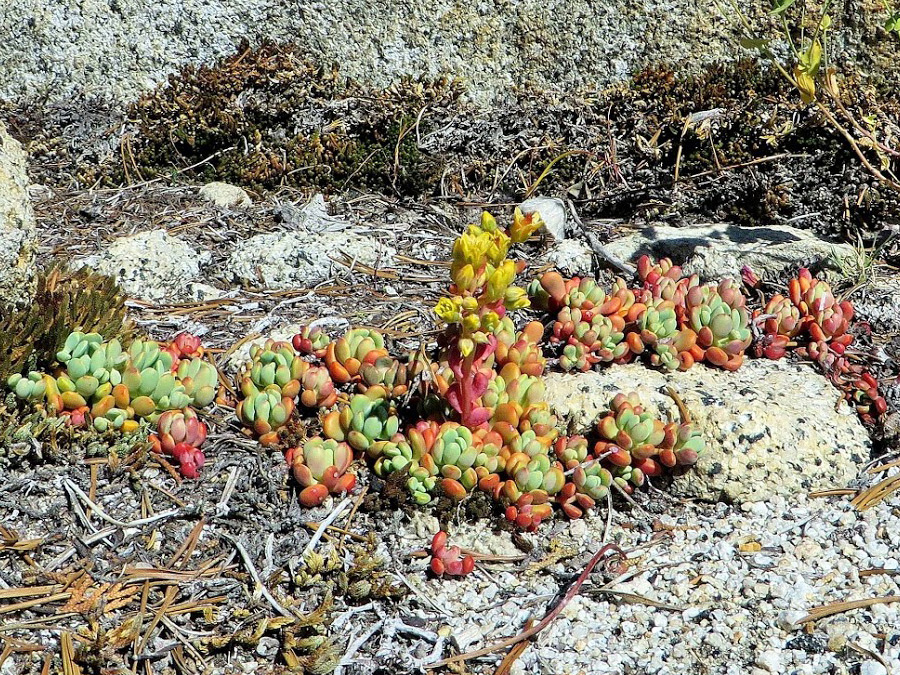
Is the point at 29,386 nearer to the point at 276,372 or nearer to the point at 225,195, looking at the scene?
the point at 276,372

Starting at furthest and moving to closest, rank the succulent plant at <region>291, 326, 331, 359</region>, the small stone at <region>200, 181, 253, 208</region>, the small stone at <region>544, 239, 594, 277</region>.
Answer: the small stone at <region>200, 181, 253, 208</region>
the small stone at <region>544, 239, 594, 277</region>
the succulent plant at <region>291, 326, 331, 359</region>

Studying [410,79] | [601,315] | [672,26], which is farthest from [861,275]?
[410,79]

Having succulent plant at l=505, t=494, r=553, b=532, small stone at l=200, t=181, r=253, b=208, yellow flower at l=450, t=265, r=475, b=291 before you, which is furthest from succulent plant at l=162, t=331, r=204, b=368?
small stone at l=200, t=181, r=253, b=208

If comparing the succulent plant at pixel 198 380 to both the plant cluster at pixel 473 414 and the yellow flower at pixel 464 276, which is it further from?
the yellow flower at pixel 464 276

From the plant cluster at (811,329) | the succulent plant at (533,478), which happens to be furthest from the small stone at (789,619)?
the plant cluster at (811,329)

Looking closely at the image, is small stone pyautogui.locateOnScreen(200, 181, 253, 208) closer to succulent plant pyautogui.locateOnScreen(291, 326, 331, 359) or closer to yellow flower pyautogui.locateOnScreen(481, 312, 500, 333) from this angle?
succulent plant pyautogui.locateOnScreen(291, 326, 331, 359)

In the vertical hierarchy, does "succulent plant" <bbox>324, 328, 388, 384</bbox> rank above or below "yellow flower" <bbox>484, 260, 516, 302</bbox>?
below

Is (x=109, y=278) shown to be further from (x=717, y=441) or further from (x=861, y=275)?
(x=861, y=275)
